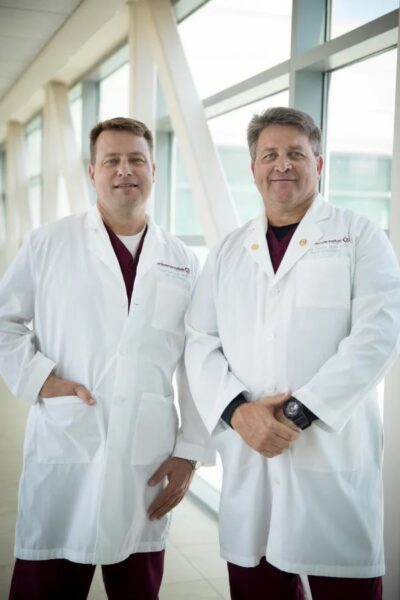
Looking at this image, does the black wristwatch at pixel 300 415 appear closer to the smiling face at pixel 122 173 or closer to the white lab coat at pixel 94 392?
the white lab coat at pixel 94 392

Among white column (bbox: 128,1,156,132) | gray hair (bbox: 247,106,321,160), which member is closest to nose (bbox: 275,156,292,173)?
gray hair (bbox: 247,106,321,160)

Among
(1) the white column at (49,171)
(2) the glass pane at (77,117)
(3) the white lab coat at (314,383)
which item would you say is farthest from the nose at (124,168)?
(1) the white column at (49,171)

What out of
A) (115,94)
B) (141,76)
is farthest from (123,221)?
(115,94)

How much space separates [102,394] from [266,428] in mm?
571

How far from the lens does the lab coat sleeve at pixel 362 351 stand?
5.75ft

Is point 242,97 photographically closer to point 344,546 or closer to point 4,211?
point 344,546

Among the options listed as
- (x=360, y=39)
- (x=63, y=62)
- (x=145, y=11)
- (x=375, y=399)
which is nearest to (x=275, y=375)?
(x=375, y=399)

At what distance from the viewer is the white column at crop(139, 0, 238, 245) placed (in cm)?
388

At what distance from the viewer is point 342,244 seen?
187 cm

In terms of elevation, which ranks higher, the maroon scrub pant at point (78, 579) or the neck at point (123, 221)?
the neck at point (123, 221)

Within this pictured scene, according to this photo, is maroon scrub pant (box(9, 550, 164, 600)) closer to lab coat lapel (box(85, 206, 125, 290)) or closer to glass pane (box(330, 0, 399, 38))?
lab coat lapel (box(85, 206, 125, 290))

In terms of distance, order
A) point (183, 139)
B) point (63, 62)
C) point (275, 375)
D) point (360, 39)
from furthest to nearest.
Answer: point (63, 62) → point (183, 139) → point (360, 39) → point (275, 375)

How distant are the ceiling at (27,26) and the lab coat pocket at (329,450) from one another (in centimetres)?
380

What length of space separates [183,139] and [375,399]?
2.51 m
